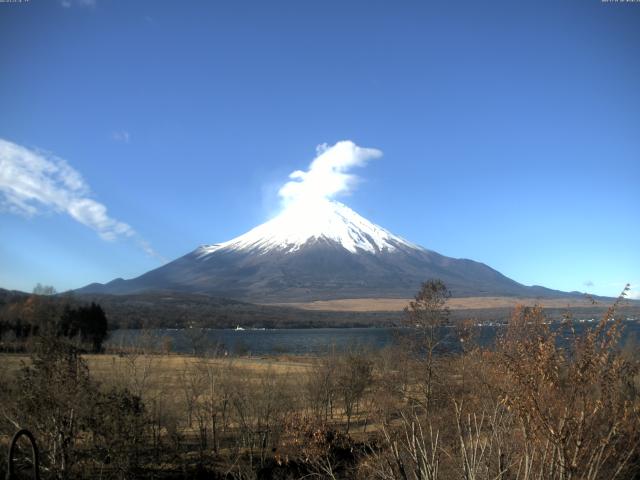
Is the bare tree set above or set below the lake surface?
above

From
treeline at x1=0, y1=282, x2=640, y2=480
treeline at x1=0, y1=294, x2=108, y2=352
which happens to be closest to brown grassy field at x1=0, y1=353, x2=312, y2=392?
treeline at x1=0, y1=282, x2=640, y2=480

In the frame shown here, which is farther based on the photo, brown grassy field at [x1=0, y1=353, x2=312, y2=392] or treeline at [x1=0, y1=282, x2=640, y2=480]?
brown grassy field at [x1=0, y1=353, x2=312, y2=392]

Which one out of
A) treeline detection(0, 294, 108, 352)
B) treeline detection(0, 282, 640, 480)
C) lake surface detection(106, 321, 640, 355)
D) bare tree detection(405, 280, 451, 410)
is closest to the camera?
treeline detection(0, 282, 640, 480)

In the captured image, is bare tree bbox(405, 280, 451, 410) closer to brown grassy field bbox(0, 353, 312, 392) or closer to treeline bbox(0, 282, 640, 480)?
treeline bbox(0, 282, 640, 480)

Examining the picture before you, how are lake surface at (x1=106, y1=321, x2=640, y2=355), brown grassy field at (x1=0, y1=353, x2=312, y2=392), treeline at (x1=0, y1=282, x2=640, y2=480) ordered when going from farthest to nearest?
lake surface at (x1=106, y1=321, x2=640, y2=355) < brown grassy field at (x1=0, y1=353, x2=312, y2=392) < treeline at (x1=0, y1=282, x2=640, y2=480)

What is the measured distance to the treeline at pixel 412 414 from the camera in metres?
5.97

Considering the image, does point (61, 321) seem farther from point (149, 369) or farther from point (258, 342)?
point (258, 342)

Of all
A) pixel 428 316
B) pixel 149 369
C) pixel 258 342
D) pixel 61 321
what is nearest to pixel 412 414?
pixel 428 316

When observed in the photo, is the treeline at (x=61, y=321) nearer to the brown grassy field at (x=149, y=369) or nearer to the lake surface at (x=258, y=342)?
the lake surface at (x=258, y=342)

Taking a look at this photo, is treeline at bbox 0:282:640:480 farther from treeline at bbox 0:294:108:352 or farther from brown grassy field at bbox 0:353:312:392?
treeline at bbox 0:294:108:352

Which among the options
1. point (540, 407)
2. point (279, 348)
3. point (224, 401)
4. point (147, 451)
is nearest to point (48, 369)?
point (147, 451)

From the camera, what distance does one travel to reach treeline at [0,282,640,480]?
5.97m

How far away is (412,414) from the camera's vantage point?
14.1 meters

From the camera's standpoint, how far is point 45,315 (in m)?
70.0
